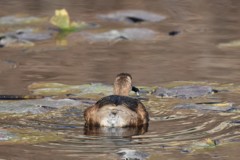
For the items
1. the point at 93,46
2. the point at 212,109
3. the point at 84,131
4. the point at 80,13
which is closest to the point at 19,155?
the point at 84,131

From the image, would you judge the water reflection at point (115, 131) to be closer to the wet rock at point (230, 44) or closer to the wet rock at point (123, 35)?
the wet rock at point (230, 44)

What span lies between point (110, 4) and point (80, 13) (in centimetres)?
67

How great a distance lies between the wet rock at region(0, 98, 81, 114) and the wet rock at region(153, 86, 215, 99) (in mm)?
938

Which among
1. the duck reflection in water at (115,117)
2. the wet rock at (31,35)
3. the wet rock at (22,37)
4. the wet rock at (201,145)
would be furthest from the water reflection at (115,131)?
the wet rock at (31,35)

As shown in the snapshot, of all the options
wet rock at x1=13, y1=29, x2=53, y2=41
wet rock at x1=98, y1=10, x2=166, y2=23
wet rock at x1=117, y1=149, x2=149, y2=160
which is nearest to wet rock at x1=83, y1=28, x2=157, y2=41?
wet rock at x1=13, y1=29, x2=53, y2=41

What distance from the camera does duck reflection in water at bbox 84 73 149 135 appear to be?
366 inches

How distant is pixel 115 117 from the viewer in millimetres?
9289

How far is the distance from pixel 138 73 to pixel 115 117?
2564 mm

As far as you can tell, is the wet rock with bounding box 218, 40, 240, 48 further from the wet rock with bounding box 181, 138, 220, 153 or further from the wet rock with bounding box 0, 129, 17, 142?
the wet rock with bounding box 0, 129, 17, 142

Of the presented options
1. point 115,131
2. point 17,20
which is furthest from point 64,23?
point 115,131

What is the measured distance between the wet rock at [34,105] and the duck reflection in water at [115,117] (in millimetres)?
512

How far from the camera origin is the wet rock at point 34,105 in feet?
32.0

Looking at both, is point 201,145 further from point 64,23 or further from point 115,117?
point 64,23

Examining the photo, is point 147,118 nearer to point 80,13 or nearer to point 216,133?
point 216,133
